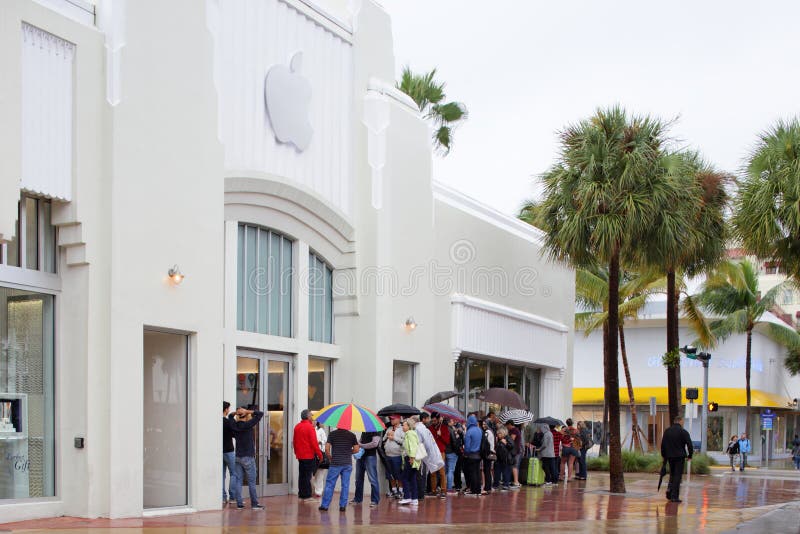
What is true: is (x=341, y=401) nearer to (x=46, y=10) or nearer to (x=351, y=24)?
(x=351, y=24)

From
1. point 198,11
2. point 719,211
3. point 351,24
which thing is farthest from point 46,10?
point 719,211

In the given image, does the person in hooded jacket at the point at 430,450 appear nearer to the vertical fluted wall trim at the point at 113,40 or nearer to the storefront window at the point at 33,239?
the storefront window at the point at 33,239

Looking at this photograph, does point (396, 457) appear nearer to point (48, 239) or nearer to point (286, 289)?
point (286, 289)

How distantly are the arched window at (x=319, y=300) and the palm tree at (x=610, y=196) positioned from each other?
594 centimetres

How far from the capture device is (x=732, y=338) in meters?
51.0

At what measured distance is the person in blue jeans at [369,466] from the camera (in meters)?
18.3

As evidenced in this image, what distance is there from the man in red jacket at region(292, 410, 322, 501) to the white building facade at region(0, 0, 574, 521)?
1.03 metres

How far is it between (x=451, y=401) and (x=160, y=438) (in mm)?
10332

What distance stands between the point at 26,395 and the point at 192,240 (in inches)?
134

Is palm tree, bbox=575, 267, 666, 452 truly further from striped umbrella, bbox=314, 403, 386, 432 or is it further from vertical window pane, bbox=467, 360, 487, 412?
striped umbrella, bbox=314, 403, 386, 432

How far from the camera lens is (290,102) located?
18.8m

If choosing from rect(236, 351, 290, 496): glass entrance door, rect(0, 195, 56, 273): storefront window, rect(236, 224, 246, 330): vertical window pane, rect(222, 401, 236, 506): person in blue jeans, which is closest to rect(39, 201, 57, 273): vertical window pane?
rect(0, 195, 56, 273): storefront window

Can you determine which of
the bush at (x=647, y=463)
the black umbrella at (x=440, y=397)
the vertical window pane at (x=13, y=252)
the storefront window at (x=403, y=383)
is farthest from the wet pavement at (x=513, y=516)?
the bush at (x=647, y=463)

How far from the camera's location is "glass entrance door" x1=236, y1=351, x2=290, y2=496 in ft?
60.1
